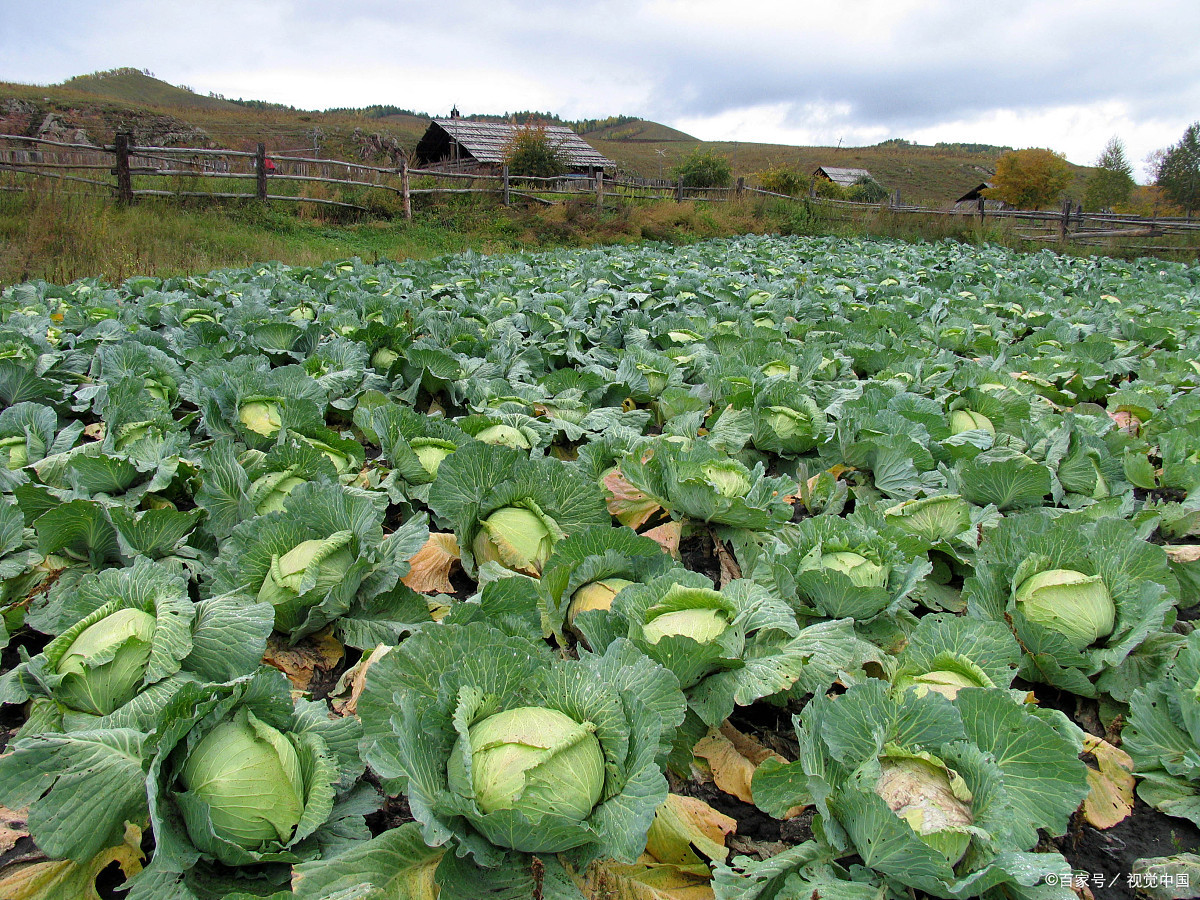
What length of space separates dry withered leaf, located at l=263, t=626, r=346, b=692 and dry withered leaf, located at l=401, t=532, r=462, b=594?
0.31 meters

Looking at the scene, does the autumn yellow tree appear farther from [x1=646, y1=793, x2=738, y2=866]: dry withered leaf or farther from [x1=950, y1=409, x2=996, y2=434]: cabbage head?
[x1=646, y1=793, x2=738, y2=866]: dry withered leaf

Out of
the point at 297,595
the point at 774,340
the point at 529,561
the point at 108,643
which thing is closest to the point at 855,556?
the point at 529,561

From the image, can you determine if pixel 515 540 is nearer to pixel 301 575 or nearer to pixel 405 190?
pixel 301 575

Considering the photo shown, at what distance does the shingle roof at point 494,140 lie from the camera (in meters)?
35.5

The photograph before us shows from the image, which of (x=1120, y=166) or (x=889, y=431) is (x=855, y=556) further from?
(x=1120, y=166)

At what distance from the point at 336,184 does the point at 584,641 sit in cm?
1847

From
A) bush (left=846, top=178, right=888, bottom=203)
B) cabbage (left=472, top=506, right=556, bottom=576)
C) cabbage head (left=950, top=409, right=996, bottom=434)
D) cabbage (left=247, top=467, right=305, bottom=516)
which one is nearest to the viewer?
cabbage (left=472, top=506, right=556, bottom=576)

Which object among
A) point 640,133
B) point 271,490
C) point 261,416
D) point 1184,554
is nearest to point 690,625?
point 271,490

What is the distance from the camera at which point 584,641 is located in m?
2.07

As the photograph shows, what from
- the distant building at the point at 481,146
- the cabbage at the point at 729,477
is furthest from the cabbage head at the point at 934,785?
the distant building at the point at 481,146

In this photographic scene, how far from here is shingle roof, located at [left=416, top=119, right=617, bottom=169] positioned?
35500mm

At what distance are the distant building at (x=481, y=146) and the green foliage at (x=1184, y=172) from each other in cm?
3235

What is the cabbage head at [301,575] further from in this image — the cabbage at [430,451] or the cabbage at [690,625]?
the cabbage at [690,625]

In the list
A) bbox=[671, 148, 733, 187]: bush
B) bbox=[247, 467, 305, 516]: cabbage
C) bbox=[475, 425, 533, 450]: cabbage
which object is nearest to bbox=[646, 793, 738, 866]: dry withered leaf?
bbox=[247, 467, 305, 516]: cabbage
